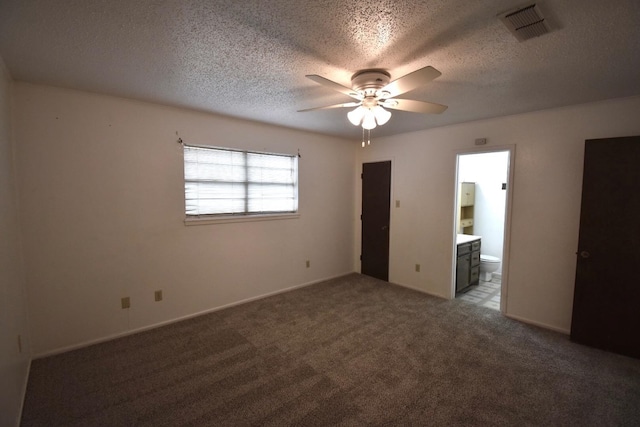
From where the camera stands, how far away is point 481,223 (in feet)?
18.2

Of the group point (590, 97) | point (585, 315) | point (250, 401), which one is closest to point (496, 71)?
point (590, 97)

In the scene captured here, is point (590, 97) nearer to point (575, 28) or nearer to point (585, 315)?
point (575, 28)

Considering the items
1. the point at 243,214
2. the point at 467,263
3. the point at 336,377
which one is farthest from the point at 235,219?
the point at 467,263

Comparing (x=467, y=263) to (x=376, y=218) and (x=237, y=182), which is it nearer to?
(x=376, y=218)

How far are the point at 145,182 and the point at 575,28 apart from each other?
3620mm

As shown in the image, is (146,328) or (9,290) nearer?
(9,290)

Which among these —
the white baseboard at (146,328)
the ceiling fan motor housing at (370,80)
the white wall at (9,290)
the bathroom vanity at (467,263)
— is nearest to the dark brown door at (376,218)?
the bathroom vanity at (467,263)

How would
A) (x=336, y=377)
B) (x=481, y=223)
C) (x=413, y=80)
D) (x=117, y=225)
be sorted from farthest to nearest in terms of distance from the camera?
(x=481, y=223)
(x=117, y=225)
(x=336, y=377)
(x=413, y=80)

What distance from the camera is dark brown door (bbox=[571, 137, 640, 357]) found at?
2.53 metres

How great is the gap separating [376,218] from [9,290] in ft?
14.0

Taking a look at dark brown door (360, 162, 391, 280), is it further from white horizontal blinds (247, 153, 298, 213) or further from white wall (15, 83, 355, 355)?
white wall (15, 83, 355, 355)

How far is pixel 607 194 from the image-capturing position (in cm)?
263

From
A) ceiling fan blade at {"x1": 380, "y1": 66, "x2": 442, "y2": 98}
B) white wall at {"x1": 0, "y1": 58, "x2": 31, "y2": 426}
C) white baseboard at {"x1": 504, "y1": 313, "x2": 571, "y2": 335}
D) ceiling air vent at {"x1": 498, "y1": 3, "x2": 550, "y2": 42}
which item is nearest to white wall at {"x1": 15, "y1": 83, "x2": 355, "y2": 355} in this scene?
white wall at {"x1": 0, "y1": 58, "x2": 31, "y2": 426}

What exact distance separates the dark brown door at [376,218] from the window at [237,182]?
1.38 m
